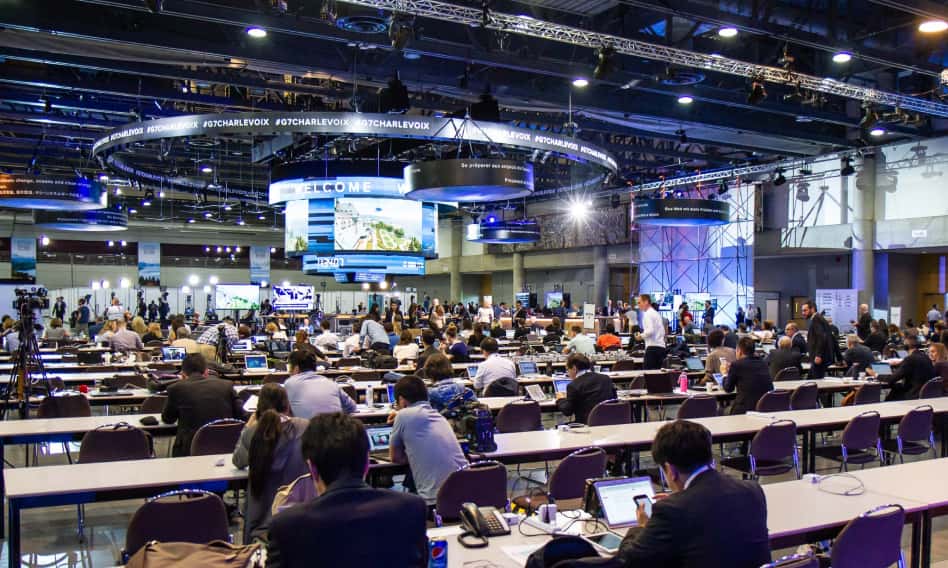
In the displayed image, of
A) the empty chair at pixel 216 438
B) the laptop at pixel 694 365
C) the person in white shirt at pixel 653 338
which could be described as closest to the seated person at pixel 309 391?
the empty chair at pixel 216 438

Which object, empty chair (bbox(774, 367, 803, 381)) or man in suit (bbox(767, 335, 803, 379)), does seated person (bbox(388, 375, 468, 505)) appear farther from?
man in suit (bbox(767, 335, 803, 379))

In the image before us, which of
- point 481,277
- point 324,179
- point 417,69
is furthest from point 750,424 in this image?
point 481,277

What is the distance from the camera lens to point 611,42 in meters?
10.7

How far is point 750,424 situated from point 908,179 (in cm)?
1655

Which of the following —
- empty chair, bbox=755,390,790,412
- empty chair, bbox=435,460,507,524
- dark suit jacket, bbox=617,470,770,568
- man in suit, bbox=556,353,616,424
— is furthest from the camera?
empty chair, bbox=755,390,790,412

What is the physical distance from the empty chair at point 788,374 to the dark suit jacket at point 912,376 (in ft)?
5.58

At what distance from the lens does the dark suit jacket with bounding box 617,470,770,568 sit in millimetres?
2691

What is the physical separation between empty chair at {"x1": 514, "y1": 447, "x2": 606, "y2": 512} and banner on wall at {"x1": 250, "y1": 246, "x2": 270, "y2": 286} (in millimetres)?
33676

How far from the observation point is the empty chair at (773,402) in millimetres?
7539

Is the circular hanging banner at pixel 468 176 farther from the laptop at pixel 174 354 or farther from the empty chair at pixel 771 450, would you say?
the empty chair at pixel 771 450

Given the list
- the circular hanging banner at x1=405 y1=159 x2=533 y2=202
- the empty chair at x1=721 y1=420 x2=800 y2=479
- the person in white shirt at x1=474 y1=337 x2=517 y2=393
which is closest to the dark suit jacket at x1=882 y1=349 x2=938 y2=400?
the empty chair at x1=721 y1=420 x2=800 y2=479

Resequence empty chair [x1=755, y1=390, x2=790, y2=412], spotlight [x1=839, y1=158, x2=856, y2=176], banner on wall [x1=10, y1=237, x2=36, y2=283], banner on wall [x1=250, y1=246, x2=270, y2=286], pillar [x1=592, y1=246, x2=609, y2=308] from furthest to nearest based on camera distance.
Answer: banner on wall [x1=250, y1=246, x2=270, y2=286] → banner on wall [x1=10, y1=237, x2=36, y2=283] → pillar [x1=592, y1=246, x2=609, y2=308] → spotlight [x1=839, y1=158, x2=856, y2=176] → empty chair [x1=755, y1=390, x2=790, y2=412]

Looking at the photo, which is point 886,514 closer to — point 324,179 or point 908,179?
point 324,179

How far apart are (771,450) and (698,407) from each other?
55.5 inches
